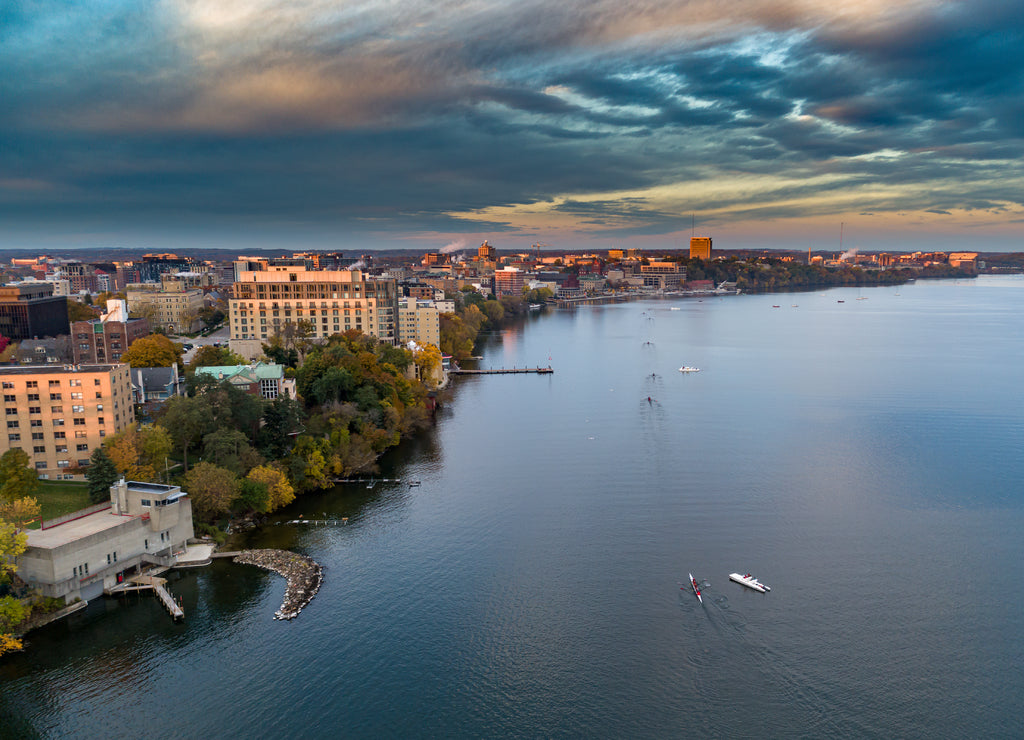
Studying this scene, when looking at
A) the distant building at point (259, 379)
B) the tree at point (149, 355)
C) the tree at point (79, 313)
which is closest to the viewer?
the distant building at point (259, 379)

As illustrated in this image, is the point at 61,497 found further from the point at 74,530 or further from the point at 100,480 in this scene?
the point at 74,530

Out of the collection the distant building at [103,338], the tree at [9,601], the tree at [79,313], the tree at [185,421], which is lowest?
the tree at [9,601]

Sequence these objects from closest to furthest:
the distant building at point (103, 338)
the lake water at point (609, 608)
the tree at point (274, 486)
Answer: the lake water at point (609, 608) < the tree at point (274, 486) < the distant building at point (103, 338)

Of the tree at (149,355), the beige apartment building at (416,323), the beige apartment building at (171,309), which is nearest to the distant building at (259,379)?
the tree at (149,355)

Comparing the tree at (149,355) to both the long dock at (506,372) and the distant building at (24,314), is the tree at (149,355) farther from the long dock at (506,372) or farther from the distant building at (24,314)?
the long dock at (506,372)

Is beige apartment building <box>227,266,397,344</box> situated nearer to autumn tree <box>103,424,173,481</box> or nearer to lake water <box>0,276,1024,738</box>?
lake water <box>0,276,1024,738</box>

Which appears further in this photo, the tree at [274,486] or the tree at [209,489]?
the tree at [274,486]

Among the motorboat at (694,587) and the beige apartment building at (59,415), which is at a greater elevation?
the beige apartment building at (59,415)
